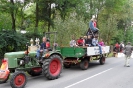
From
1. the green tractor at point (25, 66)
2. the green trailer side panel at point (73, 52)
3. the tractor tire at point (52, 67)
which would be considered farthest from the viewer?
the green trailer side panel at point (73, 52)

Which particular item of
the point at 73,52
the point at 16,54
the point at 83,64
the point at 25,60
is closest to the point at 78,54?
the point at 73,52

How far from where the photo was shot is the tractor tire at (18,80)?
759cm

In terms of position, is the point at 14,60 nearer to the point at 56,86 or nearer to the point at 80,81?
the point at 56,86

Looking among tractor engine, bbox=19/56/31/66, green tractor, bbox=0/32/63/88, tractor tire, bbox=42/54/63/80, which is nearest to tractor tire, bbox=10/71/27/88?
green tractor, bbox=0/32/63/88

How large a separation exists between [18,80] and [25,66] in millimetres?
1047

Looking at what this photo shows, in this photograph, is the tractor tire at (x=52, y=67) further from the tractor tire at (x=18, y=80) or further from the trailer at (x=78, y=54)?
the trailer at (x=78, y=54)

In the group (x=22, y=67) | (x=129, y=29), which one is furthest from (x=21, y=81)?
(x=129, y=29)

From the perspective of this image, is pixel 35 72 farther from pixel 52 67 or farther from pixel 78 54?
pixel 78 54

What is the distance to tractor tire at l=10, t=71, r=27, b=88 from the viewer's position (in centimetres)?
759

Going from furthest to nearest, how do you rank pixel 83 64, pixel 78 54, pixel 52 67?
pixel 83 64 < pixel 78 54 < pixel 52 67

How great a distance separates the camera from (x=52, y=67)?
9.69 m

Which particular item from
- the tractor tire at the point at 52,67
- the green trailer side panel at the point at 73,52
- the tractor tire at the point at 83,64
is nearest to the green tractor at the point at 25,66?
the tractor tire at the point at 52,67

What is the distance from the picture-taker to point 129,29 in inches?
1742

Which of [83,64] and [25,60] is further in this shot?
[83,64]
